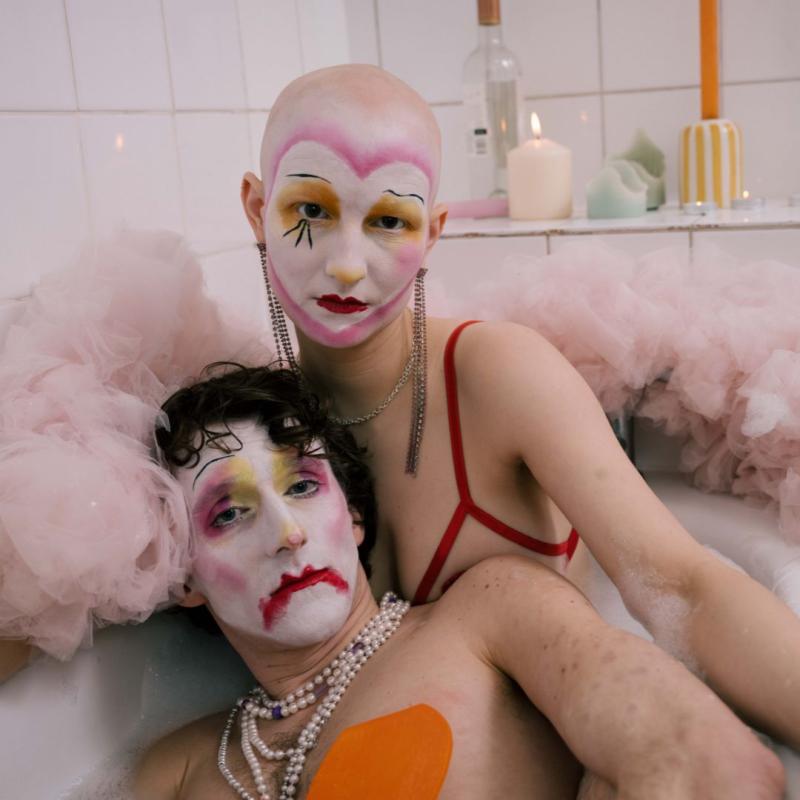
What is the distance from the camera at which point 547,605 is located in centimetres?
102

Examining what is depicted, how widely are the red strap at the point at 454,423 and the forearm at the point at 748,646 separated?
1.01ft

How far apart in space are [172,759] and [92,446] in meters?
0.37

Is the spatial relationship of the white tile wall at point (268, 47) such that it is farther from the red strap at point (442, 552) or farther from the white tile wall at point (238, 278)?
the red strap at point (442, 552)

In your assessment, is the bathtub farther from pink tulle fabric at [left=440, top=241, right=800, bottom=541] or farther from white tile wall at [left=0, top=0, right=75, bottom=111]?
white tile wall at [left=0, top=0, right=75, bottom=111]

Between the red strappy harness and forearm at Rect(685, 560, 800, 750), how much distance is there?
10.0 inches

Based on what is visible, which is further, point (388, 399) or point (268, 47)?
point (268, 47)

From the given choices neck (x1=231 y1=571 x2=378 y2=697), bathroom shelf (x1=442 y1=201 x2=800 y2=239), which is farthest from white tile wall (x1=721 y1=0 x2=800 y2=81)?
neck (x1=231 y1=571 x2=378 y2=697)

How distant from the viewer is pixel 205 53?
68.9 inches

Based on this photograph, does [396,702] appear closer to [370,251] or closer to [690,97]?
[370,251]

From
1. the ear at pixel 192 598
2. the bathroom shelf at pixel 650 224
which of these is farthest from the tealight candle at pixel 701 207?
the ear at pixel 192 598

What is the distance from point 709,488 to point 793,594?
325mm

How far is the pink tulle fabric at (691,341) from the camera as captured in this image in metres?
1.40

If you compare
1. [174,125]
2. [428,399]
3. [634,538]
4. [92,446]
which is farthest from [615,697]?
[174,125]

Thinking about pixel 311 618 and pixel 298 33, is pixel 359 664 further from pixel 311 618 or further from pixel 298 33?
pixel 298 33
